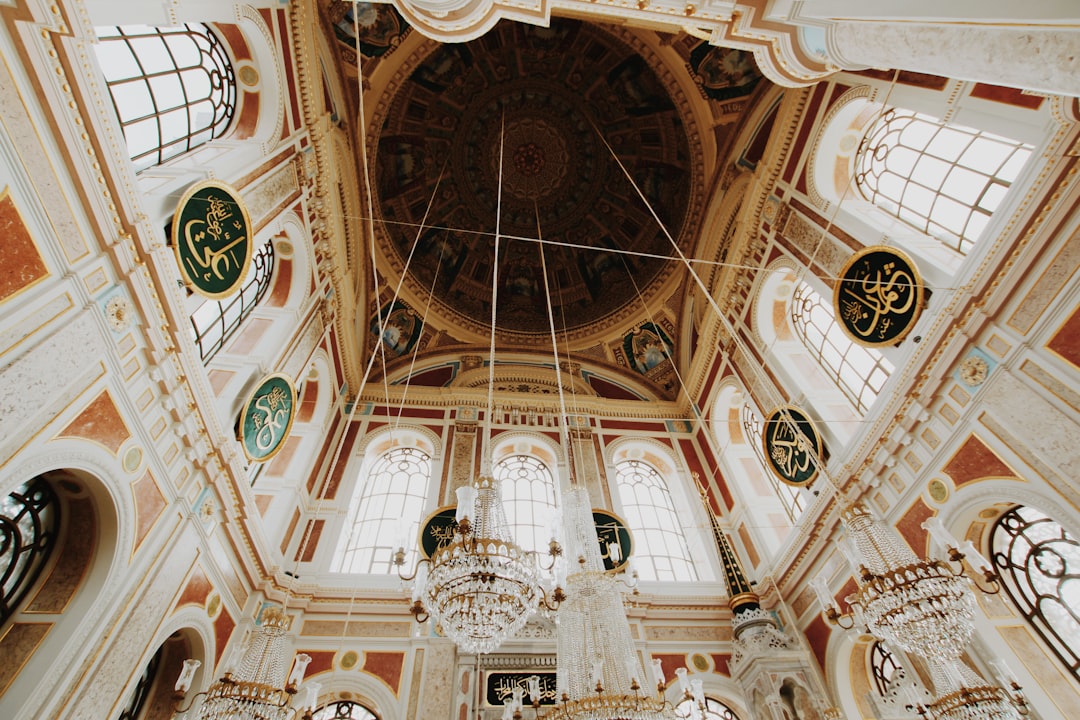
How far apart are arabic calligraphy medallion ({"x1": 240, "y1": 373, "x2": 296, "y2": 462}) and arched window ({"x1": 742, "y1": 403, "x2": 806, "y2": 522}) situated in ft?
25.3

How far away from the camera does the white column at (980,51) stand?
2195mm

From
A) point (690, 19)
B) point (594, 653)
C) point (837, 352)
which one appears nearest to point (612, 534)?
point (594, 653)

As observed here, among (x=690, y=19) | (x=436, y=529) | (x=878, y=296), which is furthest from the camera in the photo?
(x=436, y=529)

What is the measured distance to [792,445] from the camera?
8211 mm


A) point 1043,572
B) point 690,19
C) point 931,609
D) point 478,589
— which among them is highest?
point 690,19

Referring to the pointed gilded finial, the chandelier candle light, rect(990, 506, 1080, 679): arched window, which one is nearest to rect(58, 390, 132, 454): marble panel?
the chandelier candle light

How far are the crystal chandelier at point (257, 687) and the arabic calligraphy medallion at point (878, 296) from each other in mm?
7252

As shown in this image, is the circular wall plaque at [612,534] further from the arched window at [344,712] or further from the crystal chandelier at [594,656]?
the arched window at [344,712]

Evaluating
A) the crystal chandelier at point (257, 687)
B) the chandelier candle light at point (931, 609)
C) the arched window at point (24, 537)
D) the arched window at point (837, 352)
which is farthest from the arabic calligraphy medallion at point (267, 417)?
the arched window at point (837, 352)

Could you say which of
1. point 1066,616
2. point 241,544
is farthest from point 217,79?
point 1066,616

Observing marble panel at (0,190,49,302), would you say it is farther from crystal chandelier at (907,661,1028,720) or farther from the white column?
crystal chandelier at (907,661,1028,720)

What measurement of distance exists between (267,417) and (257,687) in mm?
3465

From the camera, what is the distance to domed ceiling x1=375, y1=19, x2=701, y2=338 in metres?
12.4

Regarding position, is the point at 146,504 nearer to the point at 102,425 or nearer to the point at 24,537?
the point at 24,537
